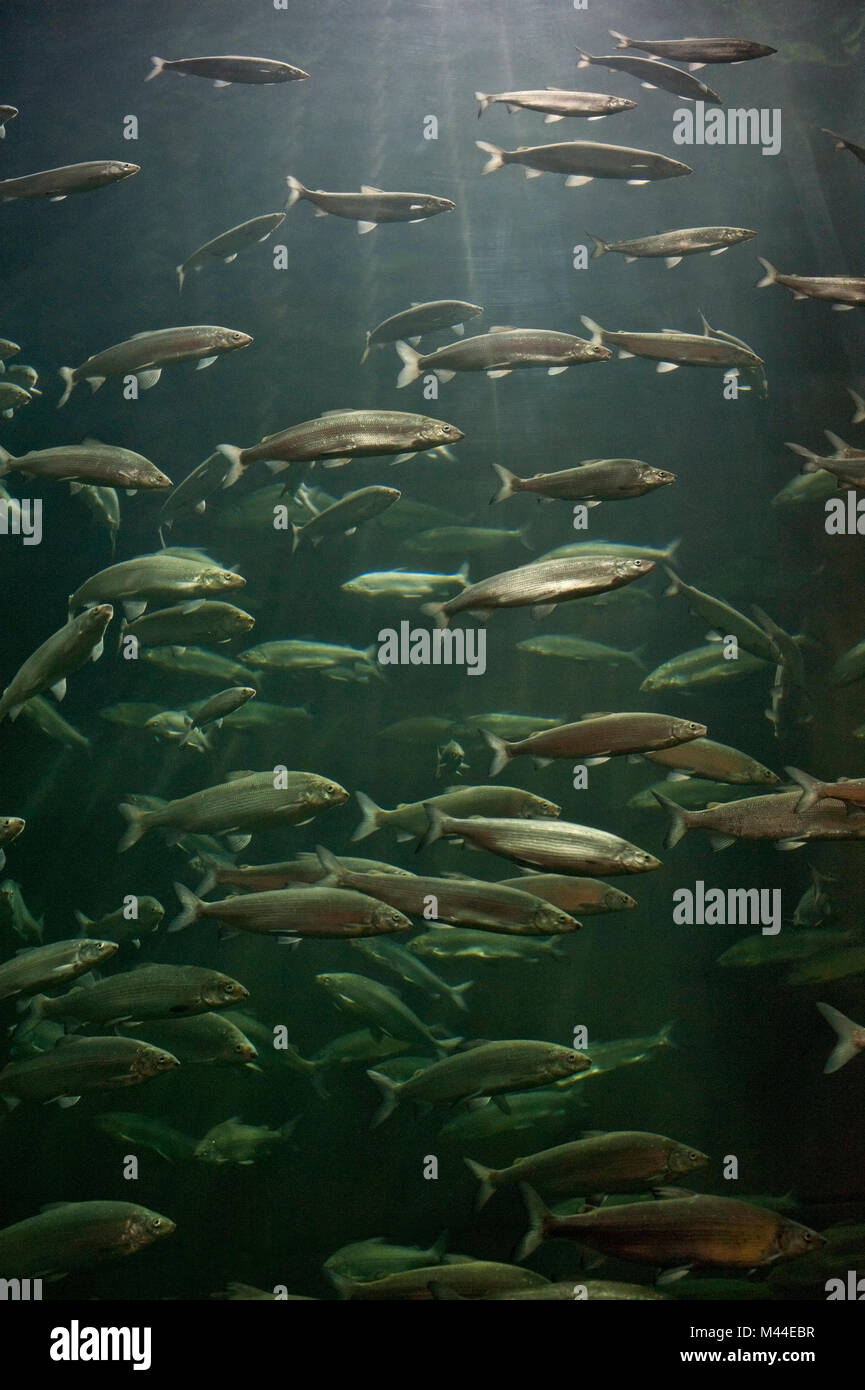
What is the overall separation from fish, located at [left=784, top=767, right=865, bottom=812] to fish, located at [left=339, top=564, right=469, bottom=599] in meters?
2.05

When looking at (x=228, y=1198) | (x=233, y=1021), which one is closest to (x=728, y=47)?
(x=233, y=1021)

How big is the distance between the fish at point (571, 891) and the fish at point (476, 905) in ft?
0.67

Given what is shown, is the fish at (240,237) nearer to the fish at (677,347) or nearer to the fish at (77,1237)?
the fish at (677,347)

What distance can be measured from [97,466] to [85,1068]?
2544 mm

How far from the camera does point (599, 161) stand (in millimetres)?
3967

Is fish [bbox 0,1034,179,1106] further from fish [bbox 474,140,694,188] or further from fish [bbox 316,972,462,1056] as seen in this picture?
fish [bbox 474,140,694,188]

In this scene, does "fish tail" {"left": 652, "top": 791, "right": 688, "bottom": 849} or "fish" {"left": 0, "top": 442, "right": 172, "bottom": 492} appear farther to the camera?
"fish" {"left": 0, "top": 442, "right": 172, "bottom": 492}

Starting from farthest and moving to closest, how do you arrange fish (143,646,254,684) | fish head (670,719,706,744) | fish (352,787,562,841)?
fish (143,646,254,684), fish (352,787,562,841), fish head (670,719,706,744)

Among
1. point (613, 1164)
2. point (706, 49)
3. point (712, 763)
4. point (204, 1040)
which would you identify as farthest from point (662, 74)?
point (204, 1040)

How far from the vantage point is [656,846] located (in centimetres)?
597

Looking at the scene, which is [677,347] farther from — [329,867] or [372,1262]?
[372,1262]

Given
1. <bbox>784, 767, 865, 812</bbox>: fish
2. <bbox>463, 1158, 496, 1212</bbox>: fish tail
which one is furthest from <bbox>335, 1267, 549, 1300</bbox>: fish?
<bbox>784, 767, 865, 812</bbox>: fish

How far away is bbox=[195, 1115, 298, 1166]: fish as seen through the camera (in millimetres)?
4059
